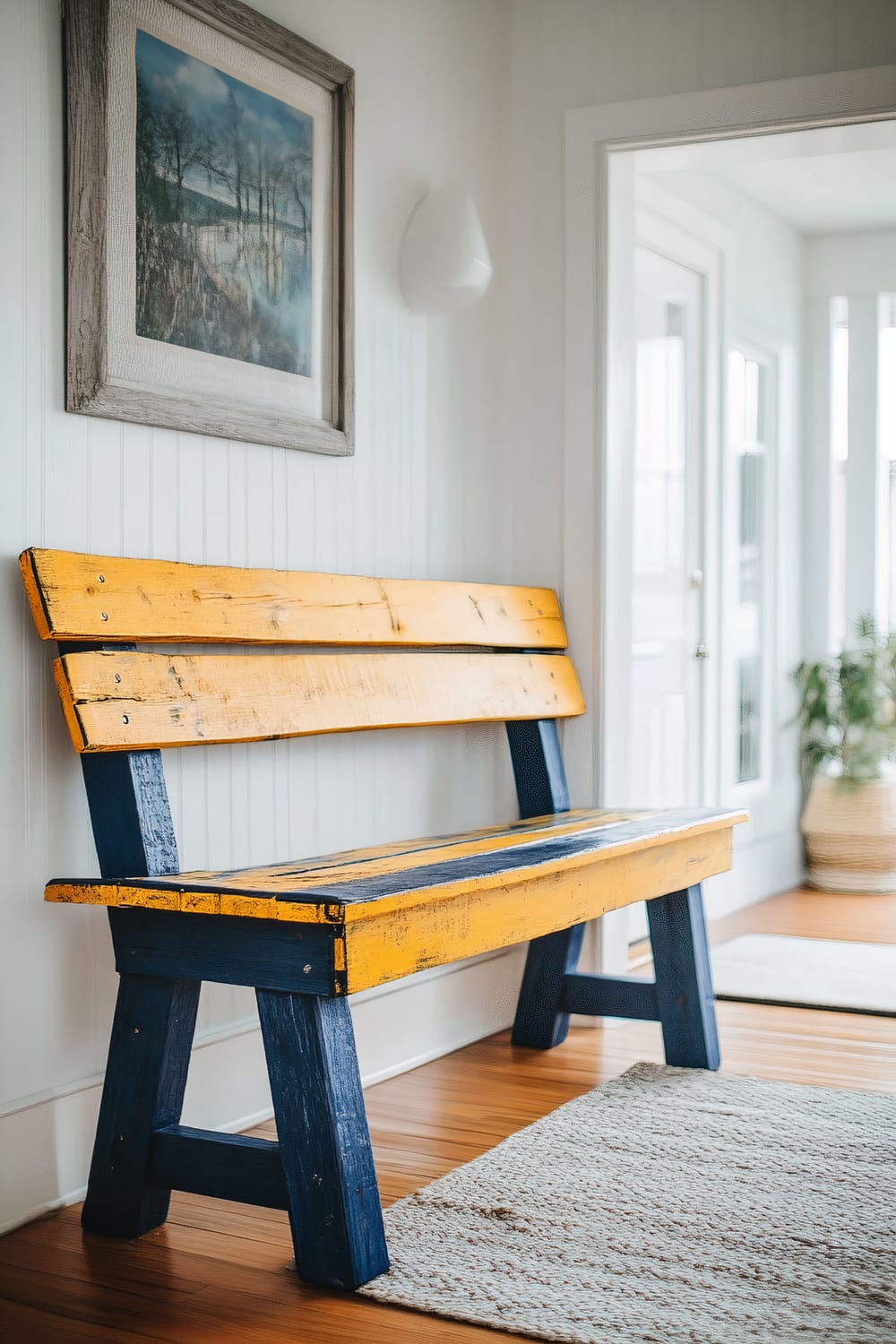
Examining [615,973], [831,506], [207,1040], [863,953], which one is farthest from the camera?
[831,506]

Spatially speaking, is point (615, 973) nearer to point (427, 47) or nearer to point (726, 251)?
point (427, 47)

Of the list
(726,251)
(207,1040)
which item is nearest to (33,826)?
(207,1040)

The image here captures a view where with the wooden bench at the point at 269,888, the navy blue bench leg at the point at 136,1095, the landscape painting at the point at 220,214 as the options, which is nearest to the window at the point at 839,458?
the wooden bench at the point at 269,888

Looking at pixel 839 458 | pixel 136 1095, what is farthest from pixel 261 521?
pixel 839 458

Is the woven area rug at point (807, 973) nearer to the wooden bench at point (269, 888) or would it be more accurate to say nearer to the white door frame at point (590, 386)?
the white door frame at point (590, 386)

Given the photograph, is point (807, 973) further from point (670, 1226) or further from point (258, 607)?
point (258, 607)

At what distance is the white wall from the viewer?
208 cm

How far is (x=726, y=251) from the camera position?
4.74m

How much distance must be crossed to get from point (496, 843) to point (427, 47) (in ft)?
5.85

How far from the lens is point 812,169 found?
15.9 feet

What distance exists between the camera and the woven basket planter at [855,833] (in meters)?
5.26

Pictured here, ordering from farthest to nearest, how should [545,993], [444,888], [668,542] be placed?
[668,542], [545,993], [444,888]

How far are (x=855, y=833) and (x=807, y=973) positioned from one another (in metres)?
1.59

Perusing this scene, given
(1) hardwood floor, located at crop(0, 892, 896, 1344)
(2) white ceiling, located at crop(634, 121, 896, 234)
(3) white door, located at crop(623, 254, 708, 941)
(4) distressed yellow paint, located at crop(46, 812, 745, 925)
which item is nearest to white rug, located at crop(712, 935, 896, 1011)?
(1) hardwood floor, located at crop(0, 892, 896, 1344)
